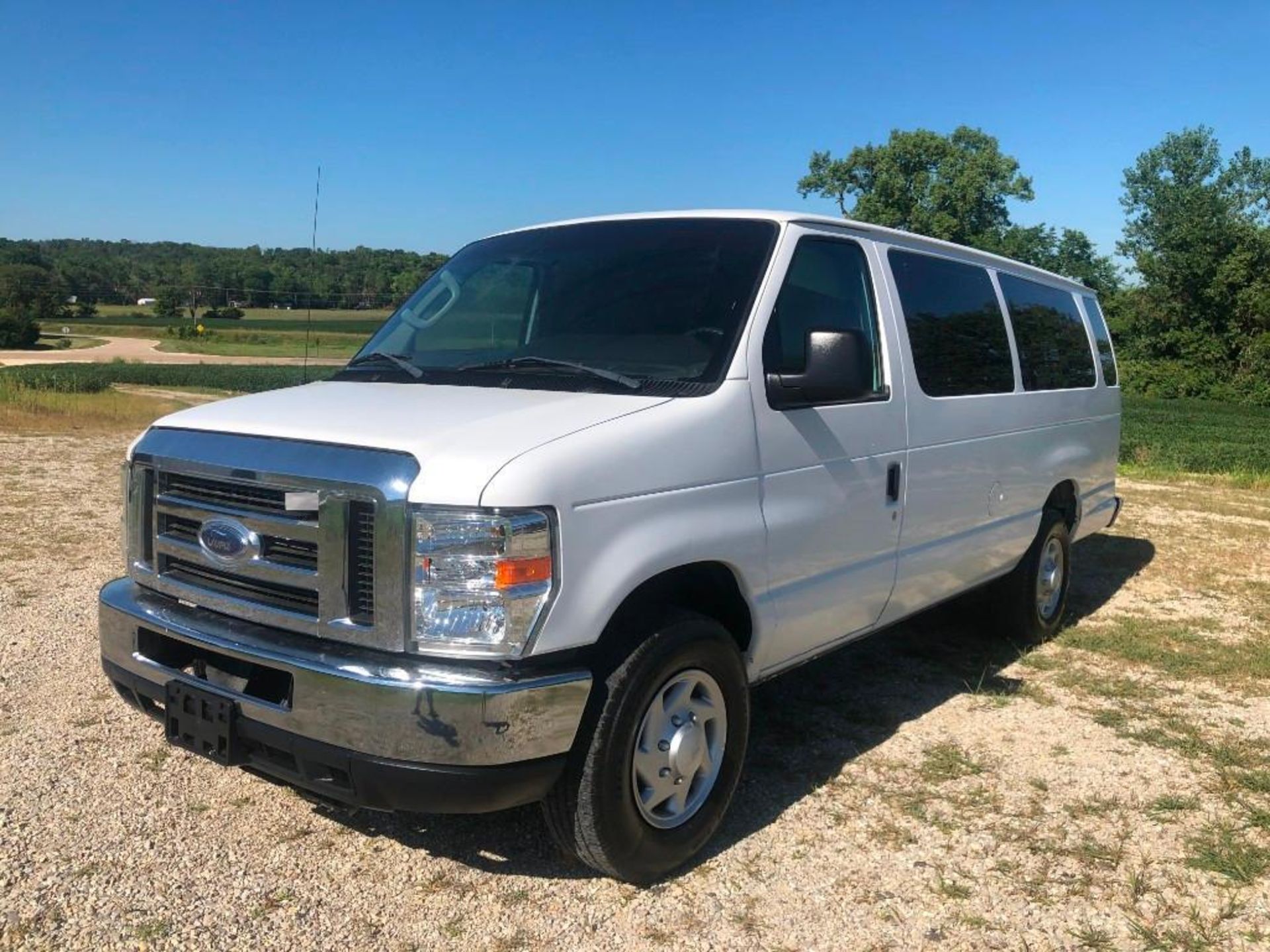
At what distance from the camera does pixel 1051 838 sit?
3729 mm

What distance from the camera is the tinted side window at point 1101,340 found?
269 inches

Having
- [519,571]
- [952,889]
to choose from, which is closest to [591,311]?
[519,571]

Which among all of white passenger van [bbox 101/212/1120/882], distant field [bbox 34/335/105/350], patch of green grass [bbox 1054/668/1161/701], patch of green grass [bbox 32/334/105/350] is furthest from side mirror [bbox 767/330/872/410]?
distant field [bbox 34/335/105/350]

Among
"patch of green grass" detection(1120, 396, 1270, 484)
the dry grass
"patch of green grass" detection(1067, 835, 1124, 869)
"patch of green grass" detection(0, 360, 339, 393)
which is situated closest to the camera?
"patch of green grass" detection(1067, 835, 1124, 869)

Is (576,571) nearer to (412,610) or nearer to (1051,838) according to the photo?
(412,610)

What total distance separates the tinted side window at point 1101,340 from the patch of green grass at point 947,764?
3279 mm

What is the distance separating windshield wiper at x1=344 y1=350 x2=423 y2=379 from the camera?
12.8ft

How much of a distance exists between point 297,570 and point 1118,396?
19.9 ft

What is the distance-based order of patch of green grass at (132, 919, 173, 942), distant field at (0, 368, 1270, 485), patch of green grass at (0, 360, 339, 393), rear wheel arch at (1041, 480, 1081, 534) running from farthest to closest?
patch of green grass at (0, 360, 339, 393) → distant field at (0, 368, 1270, 485) → rear wheel arch at (1041, 480, 1081, 534) → patch of green grass at (132, 919, 173, 942)

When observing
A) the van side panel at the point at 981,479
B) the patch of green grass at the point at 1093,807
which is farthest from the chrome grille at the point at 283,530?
the patch of green grass at the point at 1093,807

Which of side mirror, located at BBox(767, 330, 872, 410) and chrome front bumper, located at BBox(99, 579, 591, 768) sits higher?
side mirror, located at BBox(767, 330, 872, 410)

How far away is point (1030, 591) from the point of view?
19.7 feet

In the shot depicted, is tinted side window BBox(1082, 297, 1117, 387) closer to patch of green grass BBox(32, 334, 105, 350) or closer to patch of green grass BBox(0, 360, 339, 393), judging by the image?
patch of green grass BBox(0, 360, 339, 393)

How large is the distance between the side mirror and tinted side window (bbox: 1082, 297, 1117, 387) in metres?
3.88
